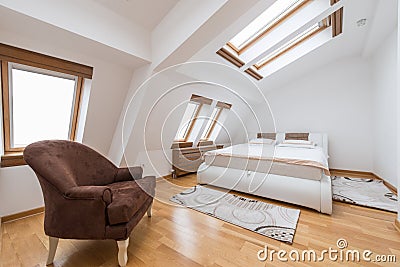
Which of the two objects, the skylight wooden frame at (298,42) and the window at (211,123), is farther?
the window at (211,123)

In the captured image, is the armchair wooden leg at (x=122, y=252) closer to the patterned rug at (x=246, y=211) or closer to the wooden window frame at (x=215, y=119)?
the patterned rug at (x=246, y=211)

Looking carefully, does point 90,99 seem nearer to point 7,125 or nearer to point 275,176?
point 7,125

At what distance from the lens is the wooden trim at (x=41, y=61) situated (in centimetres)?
151

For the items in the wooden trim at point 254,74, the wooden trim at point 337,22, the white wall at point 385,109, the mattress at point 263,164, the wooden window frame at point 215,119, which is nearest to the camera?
the mattress at point 263,164

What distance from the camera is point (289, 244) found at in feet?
4.87

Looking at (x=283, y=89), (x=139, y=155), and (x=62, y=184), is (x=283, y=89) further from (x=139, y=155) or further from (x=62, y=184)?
(x=62, y=184)

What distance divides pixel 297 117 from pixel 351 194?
2.27 metres

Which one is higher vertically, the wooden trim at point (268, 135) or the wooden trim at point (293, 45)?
the wooden trim at point (293, 45)

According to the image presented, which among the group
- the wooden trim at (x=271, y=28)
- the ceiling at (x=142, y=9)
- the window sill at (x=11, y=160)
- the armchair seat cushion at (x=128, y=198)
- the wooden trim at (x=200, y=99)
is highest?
the wooden trim at (x=271, y=28)

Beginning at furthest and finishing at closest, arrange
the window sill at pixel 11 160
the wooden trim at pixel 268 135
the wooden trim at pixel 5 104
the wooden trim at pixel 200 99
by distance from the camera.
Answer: the wooden trim at pixel 268 135 < the wooden trim at pixel 200 99 < the window sill at pixel 11 160 < the wooden trim at pixel 5 104

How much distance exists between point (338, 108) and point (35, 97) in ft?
17.9

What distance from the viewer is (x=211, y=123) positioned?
4.09m

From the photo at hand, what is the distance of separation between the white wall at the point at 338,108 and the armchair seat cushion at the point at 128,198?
3888 millimetres

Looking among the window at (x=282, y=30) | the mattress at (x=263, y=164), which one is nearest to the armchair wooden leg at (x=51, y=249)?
the mattress at (x=263, y=164)
